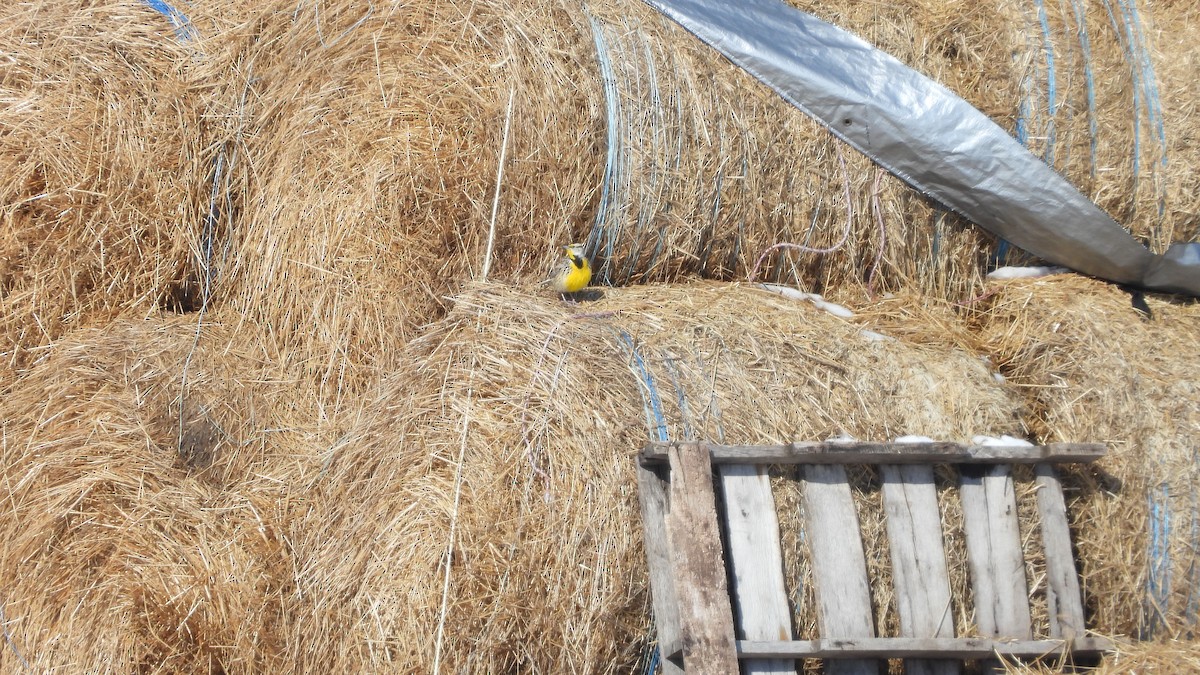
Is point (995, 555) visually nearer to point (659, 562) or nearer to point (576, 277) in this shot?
point (659, 562)

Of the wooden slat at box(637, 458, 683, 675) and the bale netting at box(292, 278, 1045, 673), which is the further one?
the wooden slat at box(637, 458, 683, 675)

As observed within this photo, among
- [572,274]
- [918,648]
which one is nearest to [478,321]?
[572,274]

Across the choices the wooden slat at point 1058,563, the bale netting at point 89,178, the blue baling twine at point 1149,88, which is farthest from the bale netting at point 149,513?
the blue baling twine at point 1149,88

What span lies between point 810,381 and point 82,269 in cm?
317

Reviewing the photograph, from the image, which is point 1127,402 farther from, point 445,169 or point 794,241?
point 445,169

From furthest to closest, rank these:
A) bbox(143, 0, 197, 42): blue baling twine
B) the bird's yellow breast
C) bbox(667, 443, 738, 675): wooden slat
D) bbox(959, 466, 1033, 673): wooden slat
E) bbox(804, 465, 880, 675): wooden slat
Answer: bbox(143, 0, 197, 42): blue baling twine
the bird's yellow breast
bbox(959, 466, 1033, 673): wooden slat
bbox(804, 465, 880, 675): wooden slat
bbox(667, 443, 738, 675): wooden slat

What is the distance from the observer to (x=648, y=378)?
4.22 m

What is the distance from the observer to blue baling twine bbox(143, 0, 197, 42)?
5176mm

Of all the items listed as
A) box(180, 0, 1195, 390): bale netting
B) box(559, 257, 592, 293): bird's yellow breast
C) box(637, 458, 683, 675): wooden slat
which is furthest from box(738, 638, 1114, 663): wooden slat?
box(180, 0, 1195, 390): bale netting

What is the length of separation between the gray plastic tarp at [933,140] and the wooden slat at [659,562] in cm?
228

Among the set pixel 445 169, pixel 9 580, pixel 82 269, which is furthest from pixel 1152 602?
pixel 82 269

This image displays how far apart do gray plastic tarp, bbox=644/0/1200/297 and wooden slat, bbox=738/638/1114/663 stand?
202cm

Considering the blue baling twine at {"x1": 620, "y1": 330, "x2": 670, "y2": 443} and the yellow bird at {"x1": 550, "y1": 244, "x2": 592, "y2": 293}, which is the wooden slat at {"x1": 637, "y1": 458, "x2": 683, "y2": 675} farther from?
the yellow bird at {"x1": 550, "y1": 244, "x2": 592, "y2": 293}

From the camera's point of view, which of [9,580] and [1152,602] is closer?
[9,580]
